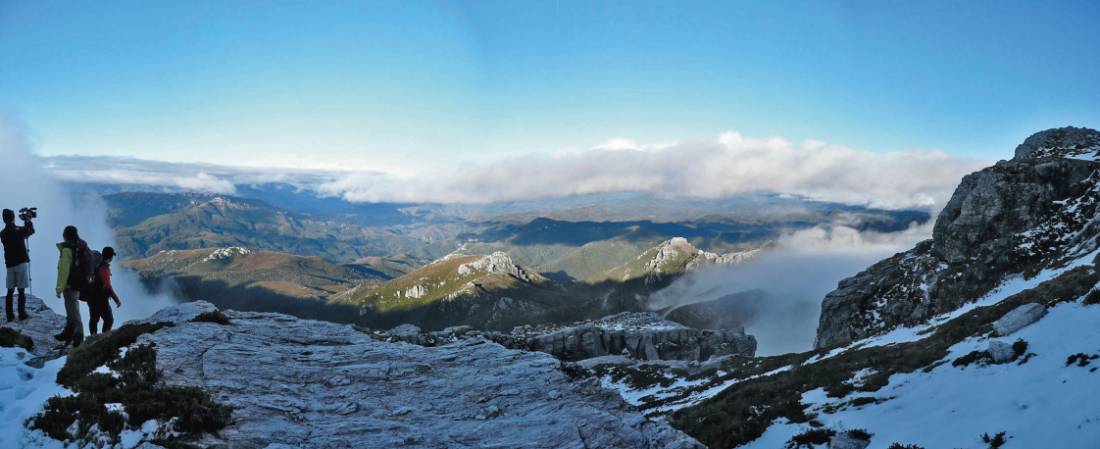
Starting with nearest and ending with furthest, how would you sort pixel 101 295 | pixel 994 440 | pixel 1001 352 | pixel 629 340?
1. pixel 994 440
2. pixel 1001 352
3. pixel 101 295
4. pixel 629 340

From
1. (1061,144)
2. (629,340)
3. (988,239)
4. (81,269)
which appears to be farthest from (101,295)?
(1061,144)

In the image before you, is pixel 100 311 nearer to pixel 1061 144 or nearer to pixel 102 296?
pixel 102 296

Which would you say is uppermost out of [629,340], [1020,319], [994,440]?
[1020,319]

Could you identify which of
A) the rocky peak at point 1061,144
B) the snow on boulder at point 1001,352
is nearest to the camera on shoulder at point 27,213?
the snow on boulder at point 1001,352

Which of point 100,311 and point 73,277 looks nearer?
point 73,277

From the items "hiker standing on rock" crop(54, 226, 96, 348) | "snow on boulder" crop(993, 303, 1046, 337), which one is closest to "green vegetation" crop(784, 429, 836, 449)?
"snow on boulder" crop(993, 303, 1046, 337)

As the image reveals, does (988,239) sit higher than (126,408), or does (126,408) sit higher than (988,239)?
(988,239)

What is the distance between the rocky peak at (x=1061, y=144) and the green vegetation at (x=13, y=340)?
90238 millimetres

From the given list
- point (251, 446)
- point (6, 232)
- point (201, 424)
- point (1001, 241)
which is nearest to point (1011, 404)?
point (251, 446)

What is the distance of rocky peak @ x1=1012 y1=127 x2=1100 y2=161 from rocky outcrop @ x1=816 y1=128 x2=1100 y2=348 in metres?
0.20

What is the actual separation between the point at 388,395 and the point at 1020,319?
2698 cm

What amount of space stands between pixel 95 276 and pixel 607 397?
23.5m

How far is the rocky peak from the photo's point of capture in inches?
2457

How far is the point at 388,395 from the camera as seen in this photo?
1680 centimetres
